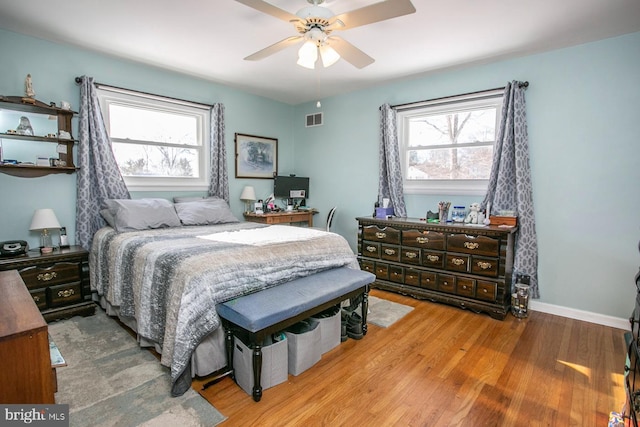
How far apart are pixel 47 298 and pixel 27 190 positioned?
1057mm

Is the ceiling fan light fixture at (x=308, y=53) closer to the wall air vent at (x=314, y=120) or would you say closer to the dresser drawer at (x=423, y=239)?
the dresser drawer at (x=423, y=239)

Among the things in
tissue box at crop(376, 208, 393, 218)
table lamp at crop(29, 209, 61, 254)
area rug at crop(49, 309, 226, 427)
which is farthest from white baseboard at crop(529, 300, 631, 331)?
table lamp at crop(29, 209, 61, 254)

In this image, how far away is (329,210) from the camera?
200 inches

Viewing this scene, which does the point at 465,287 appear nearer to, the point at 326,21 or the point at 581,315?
the point at 581,315

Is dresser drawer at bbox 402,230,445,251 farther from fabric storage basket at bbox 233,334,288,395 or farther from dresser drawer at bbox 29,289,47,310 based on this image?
dresser drawer at bbox 29,289,47,310

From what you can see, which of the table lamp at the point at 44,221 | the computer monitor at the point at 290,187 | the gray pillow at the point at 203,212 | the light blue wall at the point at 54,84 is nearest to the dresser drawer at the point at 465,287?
the gray pillow at the point at 203,212

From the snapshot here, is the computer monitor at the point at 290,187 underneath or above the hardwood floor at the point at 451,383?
above

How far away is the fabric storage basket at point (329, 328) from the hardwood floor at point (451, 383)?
6 centimetres

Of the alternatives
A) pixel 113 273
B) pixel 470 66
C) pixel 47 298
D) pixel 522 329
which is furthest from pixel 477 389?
pixel 47 298

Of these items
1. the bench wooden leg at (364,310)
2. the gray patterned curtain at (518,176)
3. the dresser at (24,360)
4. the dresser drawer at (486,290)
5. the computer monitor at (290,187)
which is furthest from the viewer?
the computer monitor at (290,187)

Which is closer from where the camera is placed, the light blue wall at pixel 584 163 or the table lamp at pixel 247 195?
the light blue wall at pixel 584 163

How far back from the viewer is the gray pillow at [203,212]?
3.63 m

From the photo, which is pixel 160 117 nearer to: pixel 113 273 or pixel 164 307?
pixel 113 273

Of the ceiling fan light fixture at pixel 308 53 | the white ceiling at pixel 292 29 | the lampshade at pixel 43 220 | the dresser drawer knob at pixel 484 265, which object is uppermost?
the white ceiling at pixel 292 29
